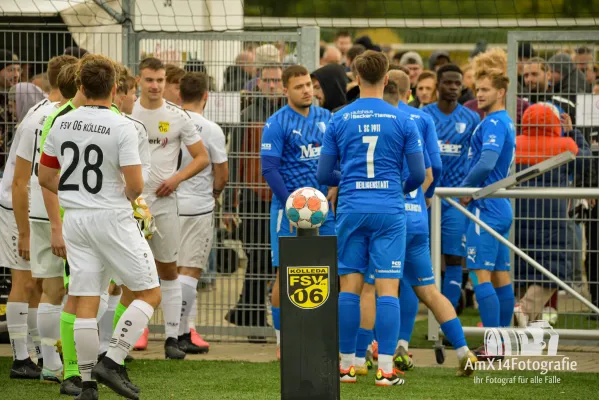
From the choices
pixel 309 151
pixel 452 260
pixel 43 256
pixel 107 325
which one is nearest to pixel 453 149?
pixel 452 260

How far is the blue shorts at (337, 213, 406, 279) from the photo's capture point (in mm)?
7555

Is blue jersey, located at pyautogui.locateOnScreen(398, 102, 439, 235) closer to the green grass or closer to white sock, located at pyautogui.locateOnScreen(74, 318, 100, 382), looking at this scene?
the green grass

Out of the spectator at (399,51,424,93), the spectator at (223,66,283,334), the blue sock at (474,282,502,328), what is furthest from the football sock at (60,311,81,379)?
the spectator at (399,51,424,93)

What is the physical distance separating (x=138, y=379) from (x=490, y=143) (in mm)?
3345

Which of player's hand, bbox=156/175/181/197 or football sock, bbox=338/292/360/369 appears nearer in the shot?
football sock, bbox=338/292/360/369

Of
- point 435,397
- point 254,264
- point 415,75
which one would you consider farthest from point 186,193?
point 415,75

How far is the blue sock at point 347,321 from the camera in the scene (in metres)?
7.70

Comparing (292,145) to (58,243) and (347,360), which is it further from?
(58,243)

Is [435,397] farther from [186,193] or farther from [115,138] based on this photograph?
[186,193]

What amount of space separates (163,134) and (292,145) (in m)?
1.11

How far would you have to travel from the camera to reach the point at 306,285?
246 inches

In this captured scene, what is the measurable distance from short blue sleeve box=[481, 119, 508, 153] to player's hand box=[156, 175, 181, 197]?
8.18 ft

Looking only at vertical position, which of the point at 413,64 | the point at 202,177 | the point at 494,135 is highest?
the point at 413,64

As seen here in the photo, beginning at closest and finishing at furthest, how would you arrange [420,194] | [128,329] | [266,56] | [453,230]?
[128,329] → [420,194] → [453,230] → [266,56]
